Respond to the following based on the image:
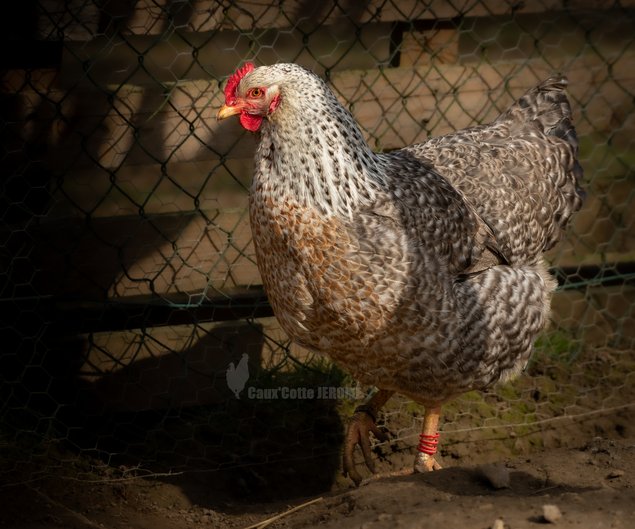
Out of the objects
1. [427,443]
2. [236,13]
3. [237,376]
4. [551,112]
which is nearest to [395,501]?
[427,443]

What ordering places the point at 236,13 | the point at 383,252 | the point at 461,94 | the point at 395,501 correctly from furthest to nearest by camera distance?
the point at 461,94
the point at 236,13
the point at 383,252
the point at 395,501

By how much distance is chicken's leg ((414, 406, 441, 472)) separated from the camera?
3.19 metres

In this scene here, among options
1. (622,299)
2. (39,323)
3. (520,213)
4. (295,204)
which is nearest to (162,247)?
(39,323)

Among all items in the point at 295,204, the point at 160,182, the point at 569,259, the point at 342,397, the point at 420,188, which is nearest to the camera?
the point at 295,204

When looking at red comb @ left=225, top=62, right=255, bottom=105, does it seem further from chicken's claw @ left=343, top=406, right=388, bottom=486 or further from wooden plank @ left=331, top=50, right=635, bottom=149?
chicken's claw @ left=343, top=406, right=388, bottom=486

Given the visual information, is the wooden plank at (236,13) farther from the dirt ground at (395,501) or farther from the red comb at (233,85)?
the dirt ground at (395,501)

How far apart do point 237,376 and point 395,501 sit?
1322 millimetres

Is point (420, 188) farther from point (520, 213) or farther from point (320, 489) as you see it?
point (320, 489)

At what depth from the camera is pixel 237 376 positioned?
3760mm

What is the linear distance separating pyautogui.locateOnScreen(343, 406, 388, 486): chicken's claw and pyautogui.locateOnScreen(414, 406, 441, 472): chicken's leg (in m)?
0.21

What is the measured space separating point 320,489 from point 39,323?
4.50ft

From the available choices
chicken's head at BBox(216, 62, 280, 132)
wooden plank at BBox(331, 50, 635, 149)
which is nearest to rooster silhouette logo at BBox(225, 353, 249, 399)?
wooden plank at BBox(331, 50, 635, 149)

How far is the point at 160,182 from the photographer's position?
3486 mm

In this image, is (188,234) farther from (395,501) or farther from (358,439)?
(395,501)
